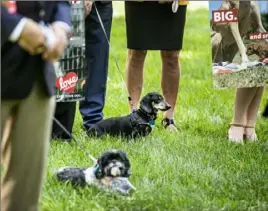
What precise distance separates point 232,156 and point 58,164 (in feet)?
3.64

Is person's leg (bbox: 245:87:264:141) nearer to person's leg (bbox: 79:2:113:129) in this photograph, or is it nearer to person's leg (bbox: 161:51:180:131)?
person's leg (bbox: 161:51:180:131)

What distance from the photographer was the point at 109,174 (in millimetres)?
3689

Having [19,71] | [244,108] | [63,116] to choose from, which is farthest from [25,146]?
[244,108]

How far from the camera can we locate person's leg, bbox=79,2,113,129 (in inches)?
203

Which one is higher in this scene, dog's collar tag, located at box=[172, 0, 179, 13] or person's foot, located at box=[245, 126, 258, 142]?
dog's collar tag, located at box=[172, 0, 179, 13]

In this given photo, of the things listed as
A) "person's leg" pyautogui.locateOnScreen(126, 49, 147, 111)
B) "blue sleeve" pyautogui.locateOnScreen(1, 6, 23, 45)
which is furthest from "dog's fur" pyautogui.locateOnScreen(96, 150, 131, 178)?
"person's leg" pyautogui.locateOnScreen(126, 49, 147, 111)

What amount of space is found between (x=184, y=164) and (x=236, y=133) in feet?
3.37

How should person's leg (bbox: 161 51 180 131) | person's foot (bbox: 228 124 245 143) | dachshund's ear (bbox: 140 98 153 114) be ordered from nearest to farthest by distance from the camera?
1. dachshund's ear (bbox: 140 98 153 114)
2. person's foot (bbox: 228 124 245 143)
3. person's leg (bbox: 161 51 180 131)

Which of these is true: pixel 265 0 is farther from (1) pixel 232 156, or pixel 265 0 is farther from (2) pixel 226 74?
(1) pixel 232 156

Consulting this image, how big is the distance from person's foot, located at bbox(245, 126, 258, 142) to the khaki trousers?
259 centimetres

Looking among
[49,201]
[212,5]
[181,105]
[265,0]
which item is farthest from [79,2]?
[181,105]

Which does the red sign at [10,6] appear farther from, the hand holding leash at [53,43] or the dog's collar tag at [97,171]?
the dog's collar tag at [97,171]

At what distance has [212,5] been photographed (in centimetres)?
472

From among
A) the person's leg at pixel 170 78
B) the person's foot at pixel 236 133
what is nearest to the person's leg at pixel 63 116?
the person's leg at pixel 170 78
